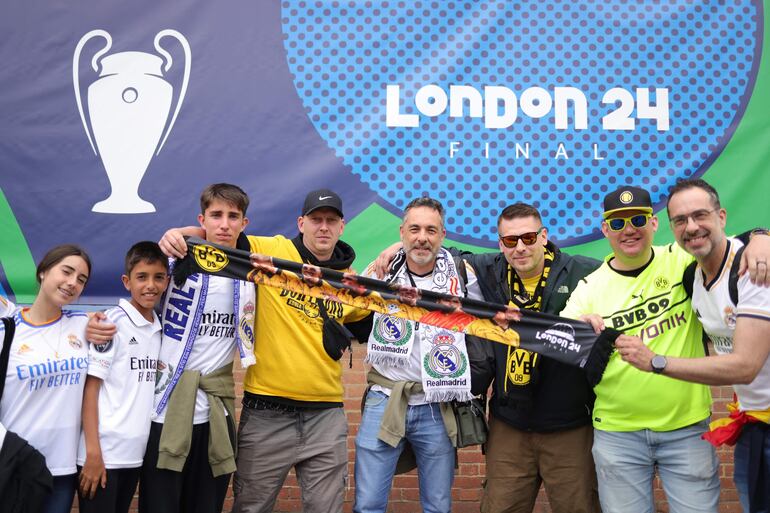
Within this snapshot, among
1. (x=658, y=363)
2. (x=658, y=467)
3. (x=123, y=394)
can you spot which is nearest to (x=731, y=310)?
(x=658, y=363)

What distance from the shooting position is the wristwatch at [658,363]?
3010 millimetres

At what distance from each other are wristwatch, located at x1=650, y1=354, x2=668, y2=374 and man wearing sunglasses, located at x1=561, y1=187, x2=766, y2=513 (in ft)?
0.96

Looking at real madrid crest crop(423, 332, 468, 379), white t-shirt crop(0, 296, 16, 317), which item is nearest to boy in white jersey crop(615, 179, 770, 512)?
real madrid crest crop(423, 332, 468, 379)

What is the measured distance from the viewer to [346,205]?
491 cm

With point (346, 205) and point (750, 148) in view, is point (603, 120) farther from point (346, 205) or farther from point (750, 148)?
point (346, 205)

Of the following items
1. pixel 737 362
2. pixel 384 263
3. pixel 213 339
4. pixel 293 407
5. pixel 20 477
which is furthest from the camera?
pixel 384 263

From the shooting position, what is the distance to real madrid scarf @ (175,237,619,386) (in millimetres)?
3352

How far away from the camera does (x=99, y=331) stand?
3.25m

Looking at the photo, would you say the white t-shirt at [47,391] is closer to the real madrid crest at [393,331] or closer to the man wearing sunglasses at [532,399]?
the real madrid crest at [393,331]

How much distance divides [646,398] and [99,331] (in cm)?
Answer: 245

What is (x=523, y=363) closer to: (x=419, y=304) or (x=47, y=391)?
(x=419, y=304)

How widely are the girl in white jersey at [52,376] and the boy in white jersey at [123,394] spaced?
2.3 inches

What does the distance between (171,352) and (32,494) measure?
803 millimetres

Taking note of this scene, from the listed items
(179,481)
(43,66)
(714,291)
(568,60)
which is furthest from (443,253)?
(43,66)
